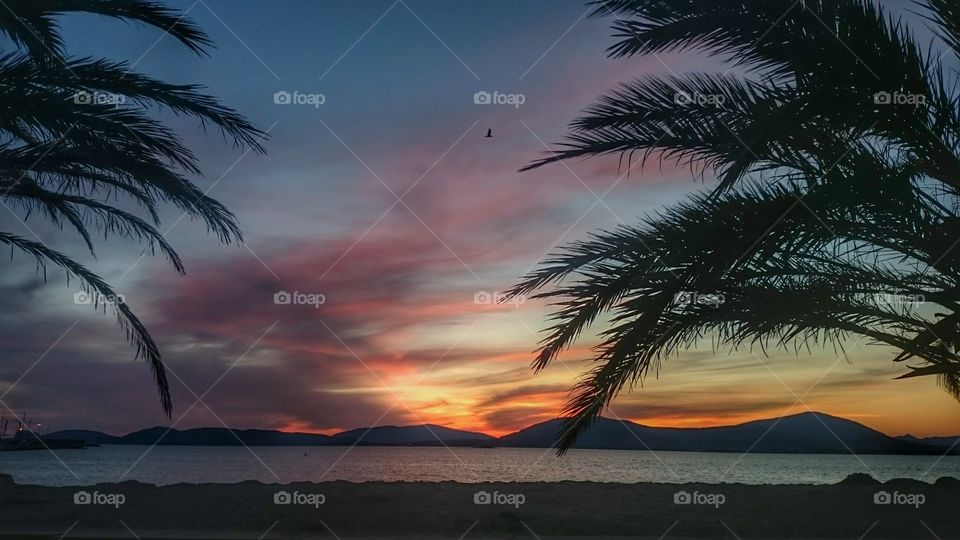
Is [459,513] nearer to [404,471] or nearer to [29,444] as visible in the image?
[404,471]

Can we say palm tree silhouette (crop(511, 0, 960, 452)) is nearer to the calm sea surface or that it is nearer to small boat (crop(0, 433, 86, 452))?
the calm sea surface

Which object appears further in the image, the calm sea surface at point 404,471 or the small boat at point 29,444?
the small boat at point 29,444

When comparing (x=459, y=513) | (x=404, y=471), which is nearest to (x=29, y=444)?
(x=404, y=471)

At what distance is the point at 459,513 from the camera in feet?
41.2

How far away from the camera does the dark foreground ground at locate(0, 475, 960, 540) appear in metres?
11.1

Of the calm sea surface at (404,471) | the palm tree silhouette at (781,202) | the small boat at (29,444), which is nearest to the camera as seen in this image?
the palm tree silhouette at (781,202)

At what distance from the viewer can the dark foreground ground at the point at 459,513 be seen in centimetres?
1108

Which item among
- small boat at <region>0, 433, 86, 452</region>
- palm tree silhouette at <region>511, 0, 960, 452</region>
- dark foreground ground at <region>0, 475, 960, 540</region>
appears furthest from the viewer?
small boat at <region>0, 433, 86, 452</region>

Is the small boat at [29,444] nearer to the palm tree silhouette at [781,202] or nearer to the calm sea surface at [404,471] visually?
the calm sea surface at [404,471]

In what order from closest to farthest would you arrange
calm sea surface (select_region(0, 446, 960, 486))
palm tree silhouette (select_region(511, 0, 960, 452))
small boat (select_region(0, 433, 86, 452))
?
1. palm tree silhouette (select_region(511, 0, 960, 452))
2. calm sea surface (select_region(0, 446, 960, 486))
3. small boat (select_region(0, 433, 86, 452))

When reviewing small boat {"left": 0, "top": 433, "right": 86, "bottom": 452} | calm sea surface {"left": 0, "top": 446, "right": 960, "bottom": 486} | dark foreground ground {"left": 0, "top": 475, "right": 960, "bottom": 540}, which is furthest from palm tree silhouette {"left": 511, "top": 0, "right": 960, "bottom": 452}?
small boat {"left": 0, "top": 433, "right": 86, "bottom": 452}

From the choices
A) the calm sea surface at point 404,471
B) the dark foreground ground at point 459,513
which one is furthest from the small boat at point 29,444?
the dark foreground ground at point 459,513

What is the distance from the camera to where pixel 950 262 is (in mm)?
6305

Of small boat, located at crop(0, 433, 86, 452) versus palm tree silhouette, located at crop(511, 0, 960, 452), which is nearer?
palm tree silhouette, located at crop(511, 0, 960, 452)
